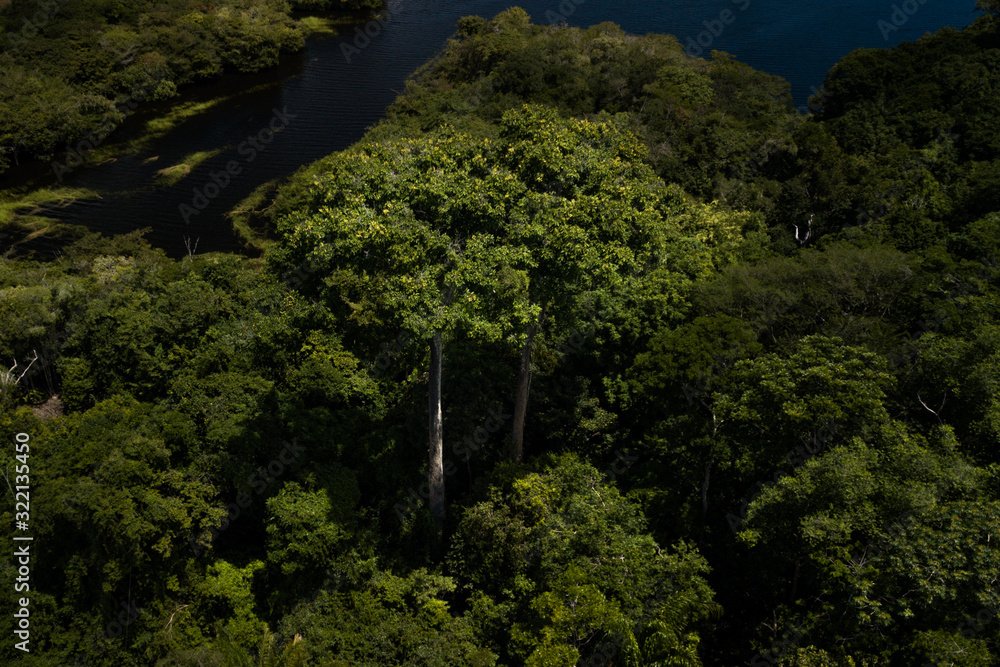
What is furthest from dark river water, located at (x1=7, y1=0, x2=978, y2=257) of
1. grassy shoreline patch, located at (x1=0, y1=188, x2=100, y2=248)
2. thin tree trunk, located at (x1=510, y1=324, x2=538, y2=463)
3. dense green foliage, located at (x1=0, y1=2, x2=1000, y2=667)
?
thin tree trunk, located at (x1=510, y1=324, x2=538, y2=463)

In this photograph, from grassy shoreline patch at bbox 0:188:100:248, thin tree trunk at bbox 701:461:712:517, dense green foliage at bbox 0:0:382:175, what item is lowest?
thin tree trunk at bbox 701:461:712:517

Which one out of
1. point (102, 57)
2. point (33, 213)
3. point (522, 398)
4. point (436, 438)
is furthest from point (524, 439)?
point (102, 57)

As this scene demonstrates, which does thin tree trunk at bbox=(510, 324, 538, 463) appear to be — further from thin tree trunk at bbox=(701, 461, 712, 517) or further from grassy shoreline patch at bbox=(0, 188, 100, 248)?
grassy shoreline patch at bbox=(0, 188, 100, 248)

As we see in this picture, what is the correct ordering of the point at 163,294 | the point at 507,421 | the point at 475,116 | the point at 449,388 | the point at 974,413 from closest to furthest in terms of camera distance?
the point at 974,413
the point at 449,388
the point at 507,421
the point at 163,294
the point at 475,116

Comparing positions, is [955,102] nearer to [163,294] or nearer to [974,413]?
[974,413]

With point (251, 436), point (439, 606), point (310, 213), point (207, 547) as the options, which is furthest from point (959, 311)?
point (207, 547)

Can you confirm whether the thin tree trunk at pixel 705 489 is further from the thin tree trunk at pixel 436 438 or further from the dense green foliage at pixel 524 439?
the thin tree trunk at pixel 436 438
